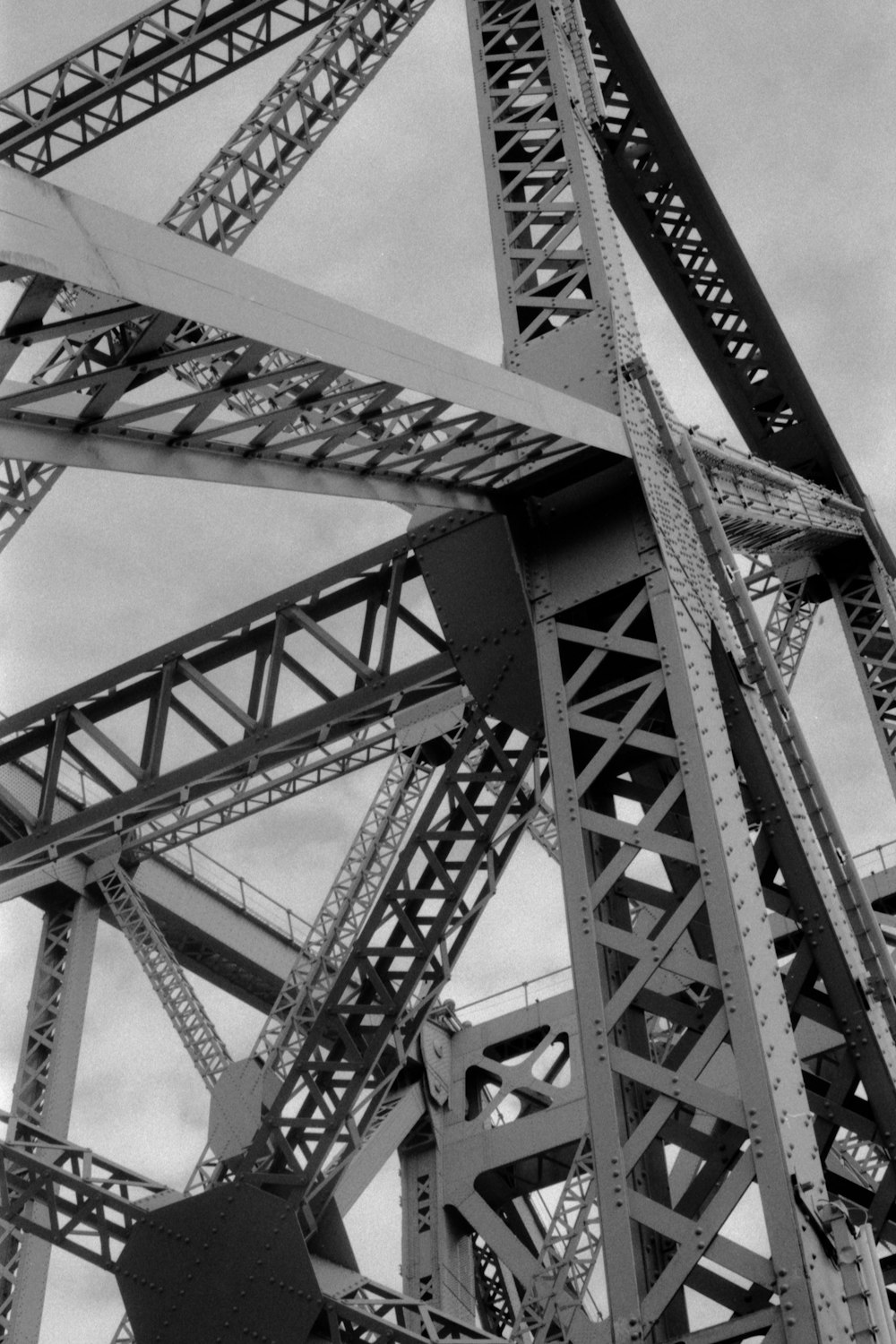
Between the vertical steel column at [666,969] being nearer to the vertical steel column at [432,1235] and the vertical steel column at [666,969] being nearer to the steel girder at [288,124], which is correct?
the steel girder at [288,124]

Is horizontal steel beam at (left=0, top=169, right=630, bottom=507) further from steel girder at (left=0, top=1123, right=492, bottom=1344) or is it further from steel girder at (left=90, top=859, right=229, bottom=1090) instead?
steel girder at (left=90, top=859, right=229, bottom=1090)

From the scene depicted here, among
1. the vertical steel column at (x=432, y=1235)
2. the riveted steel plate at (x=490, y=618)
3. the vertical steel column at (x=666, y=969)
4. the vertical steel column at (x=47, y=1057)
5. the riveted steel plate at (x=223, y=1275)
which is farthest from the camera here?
the vertical steel column at (x=432, y=1235)

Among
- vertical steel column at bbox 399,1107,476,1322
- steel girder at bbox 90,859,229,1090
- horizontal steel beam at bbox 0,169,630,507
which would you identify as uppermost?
steel girder at bbox 90,859,229,1090

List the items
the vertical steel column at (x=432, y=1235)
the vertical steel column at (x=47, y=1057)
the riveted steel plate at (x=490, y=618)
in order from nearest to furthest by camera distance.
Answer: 1. the riveted steel plate at (x=490, y=618)
2. the vertical steel column at (x=47, y=1057)
3. the vertical steel column at (x=432, y=1235)

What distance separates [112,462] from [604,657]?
2820mm

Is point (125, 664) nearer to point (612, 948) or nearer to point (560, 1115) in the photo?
point (612, 948)

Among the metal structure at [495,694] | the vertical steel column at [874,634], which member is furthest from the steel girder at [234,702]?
the vertical steel column at [874,634]

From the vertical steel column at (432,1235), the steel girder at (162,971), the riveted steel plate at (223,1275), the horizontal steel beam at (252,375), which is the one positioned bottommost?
the riveted steel plate at (223,1275)

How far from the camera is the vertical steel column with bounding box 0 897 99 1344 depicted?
17453mm

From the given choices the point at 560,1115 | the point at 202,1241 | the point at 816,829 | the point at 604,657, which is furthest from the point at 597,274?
the point at 560,1115

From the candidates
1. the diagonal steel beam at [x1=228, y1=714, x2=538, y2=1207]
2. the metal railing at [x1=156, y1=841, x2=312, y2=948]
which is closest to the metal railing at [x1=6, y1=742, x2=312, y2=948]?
the metal railing at [x1=156, y1=841, x2=312, y2=948]

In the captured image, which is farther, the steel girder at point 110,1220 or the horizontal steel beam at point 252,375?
the steel girder at point 110,1220

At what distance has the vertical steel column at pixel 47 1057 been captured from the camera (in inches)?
687

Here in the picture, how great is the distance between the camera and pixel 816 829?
767 centimetres
